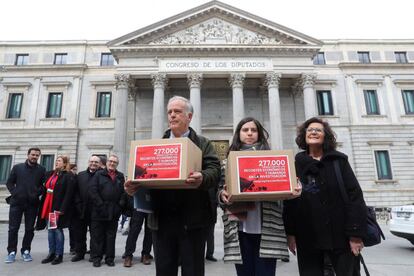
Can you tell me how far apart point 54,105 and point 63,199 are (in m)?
22.0

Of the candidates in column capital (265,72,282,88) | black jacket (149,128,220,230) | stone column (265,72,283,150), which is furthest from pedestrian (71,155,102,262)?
column capital (265,72,282,88)

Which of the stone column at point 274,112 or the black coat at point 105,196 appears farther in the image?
the stone column at point 274,112

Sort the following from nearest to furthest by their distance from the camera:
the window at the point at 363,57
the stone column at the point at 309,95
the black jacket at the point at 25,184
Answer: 1. the black jacket at the point at 25,184
2. the stone column at the point at 309,95
3. the window at the point at 363,57

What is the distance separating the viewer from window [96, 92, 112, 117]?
25750 mm

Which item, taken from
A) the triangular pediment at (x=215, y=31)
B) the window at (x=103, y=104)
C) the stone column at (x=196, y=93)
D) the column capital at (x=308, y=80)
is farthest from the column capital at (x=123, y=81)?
the column capital at (x=308, y=80)

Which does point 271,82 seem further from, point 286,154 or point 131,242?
point 286,154

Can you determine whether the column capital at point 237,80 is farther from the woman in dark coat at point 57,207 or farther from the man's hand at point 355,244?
the man's hand at point 355,244

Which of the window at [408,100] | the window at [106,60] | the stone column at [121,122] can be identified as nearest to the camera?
the stone column at [121,122]

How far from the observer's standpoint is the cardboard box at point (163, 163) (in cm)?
243

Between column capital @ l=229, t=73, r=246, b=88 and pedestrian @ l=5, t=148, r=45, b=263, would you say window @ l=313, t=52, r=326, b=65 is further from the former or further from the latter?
pedestrian @ l=5, t=148, r=45, b=263

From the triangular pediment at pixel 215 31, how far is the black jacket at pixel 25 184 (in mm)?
18002

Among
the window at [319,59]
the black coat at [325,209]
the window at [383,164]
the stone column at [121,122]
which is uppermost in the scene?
the window at [319,59]

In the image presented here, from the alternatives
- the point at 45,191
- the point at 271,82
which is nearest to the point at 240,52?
the point at 271,82

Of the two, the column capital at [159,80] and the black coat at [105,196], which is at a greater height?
the column capital at [159,80]
